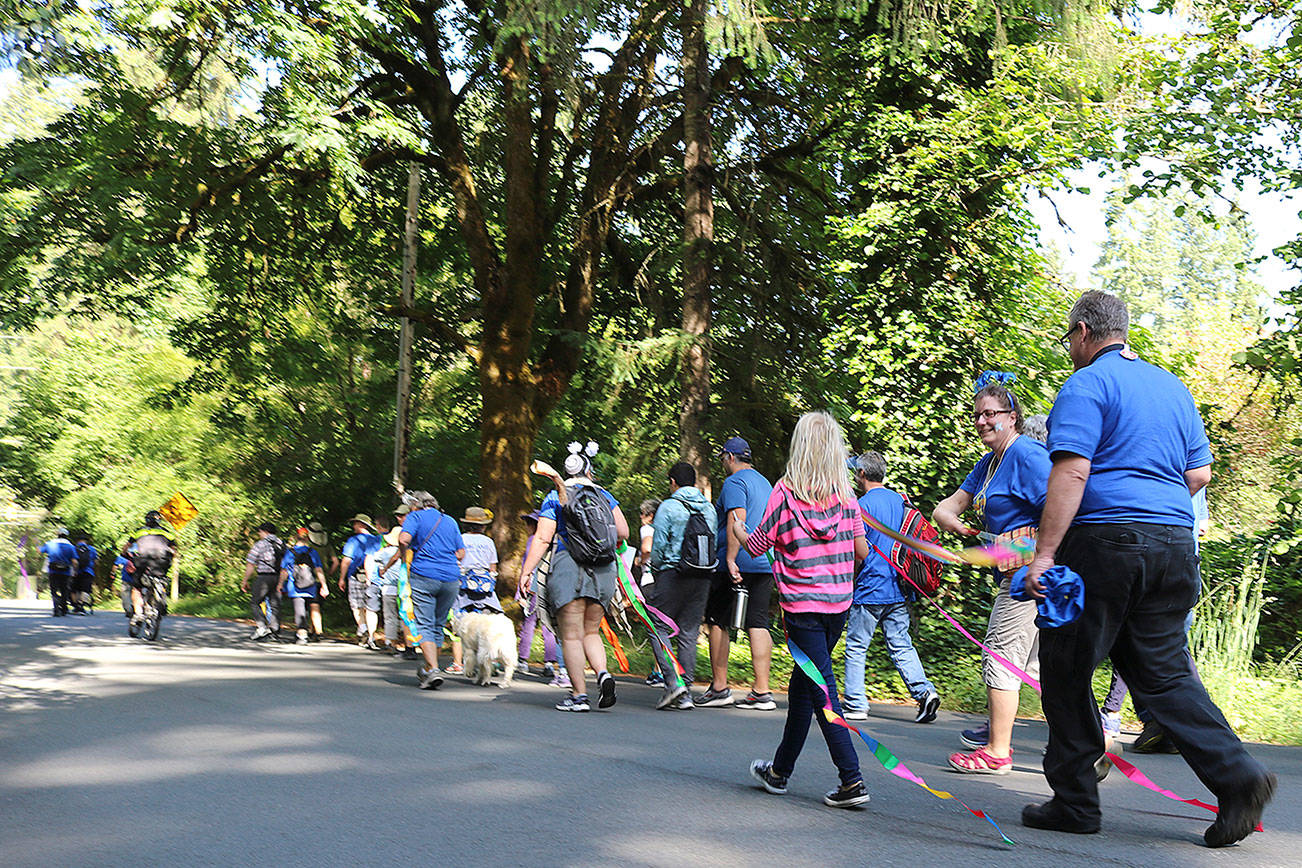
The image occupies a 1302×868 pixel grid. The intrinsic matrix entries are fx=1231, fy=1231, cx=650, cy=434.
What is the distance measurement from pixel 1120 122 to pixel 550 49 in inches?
278

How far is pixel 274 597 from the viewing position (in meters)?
19.6

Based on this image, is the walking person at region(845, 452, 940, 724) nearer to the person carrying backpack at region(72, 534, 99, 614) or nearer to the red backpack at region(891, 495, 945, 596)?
the red backpack at region(891, 495, 945, 596)

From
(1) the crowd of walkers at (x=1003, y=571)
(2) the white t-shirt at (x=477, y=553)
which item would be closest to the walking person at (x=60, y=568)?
(2) the white t-shirt at (x=477, y=553)

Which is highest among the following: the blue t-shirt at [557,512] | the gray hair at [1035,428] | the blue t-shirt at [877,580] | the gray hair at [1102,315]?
the gray hair at [1102,315]

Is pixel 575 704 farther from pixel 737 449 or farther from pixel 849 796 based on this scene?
pixel 849 796

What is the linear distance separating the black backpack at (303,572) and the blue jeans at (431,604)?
7.02 metres

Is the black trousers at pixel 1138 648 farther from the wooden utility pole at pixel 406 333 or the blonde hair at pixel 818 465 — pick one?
the wooden utility pole at pixel 406 333

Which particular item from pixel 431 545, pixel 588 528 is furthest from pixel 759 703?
pixel 431 545

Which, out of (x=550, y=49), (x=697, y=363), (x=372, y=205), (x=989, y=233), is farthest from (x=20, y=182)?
(x=989, y=233)

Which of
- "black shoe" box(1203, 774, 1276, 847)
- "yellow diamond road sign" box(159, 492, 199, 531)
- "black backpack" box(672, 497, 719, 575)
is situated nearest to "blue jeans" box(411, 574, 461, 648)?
"black backpack" box(672, 497, 719, 575)

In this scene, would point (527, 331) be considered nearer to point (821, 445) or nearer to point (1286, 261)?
point (1286, 261)

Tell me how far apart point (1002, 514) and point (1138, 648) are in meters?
1.65

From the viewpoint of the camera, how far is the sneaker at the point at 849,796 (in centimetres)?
605

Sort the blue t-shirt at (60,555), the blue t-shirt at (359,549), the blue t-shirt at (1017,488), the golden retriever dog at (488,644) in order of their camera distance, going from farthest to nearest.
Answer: the blue t-shirt at (60,555), the blue t-shirt at (359,549), the golden retriever dog at (488,644), the blue t-shirt at (1017,488)
